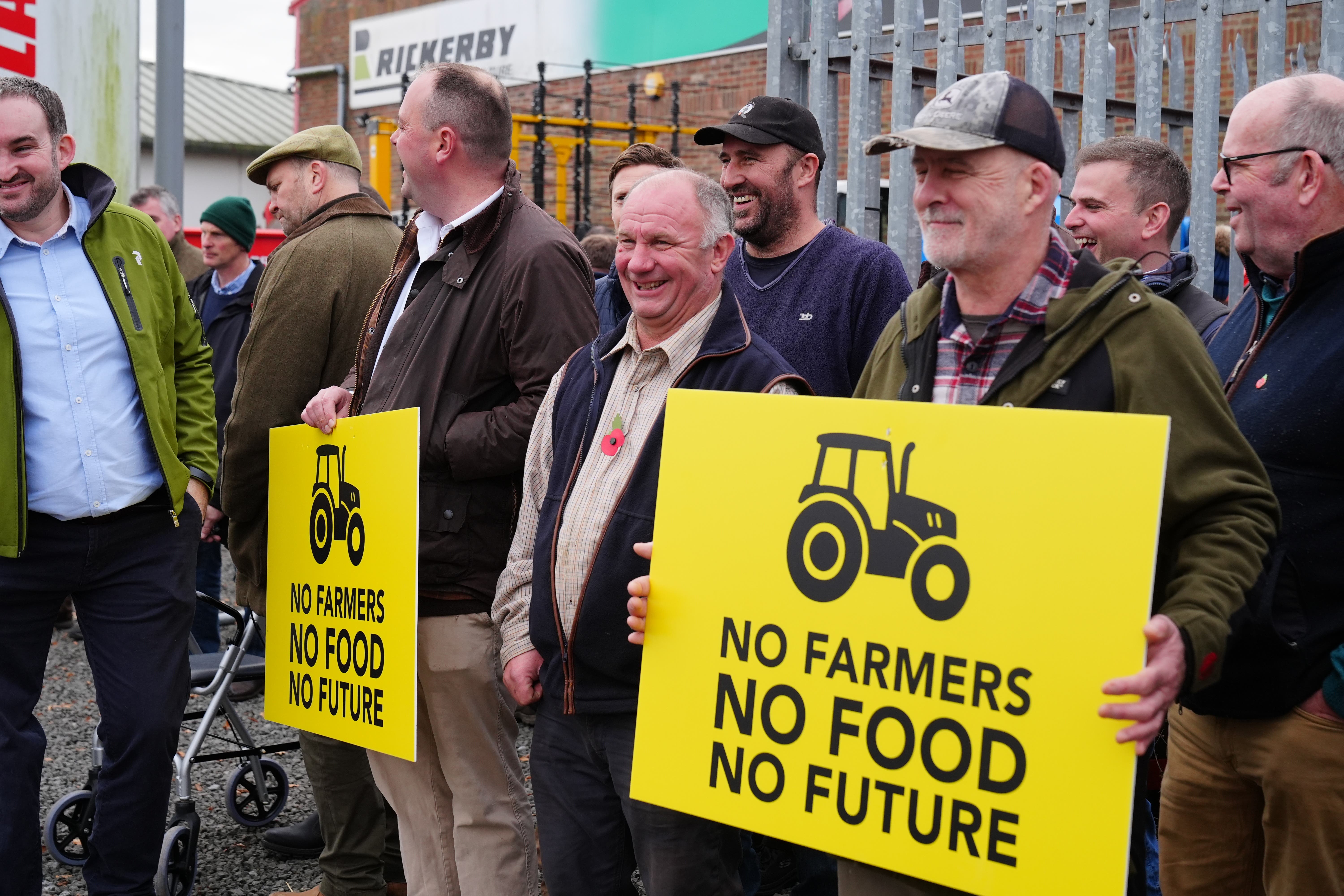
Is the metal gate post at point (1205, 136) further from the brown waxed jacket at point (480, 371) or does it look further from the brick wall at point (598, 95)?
the brick wall at point (598, 95)

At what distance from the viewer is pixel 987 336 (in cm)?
223

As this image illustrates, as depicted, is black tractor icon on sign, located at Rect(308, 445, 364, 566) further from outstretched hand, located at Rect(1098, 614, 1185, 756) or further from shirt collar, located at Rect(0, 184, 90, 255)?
outstretched hand, located at Rect(1098, 614, 1185, 756)

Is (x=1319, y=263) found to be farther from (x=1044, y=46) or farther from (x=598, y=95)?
(x=598, y=95)

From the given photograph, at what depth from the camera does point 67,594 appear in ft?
12.2

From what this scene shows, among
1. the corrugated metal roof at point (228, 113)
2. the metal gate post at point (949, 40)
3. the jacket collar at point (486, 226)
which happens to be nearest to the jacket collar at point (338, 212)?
the jacket collar at point (486, 226)

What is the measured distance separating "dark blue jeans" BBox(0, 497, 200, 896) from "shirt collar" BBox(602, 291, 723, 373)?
1.74 m

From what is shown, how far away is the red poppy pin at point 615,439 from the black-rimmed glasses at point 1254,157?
1.32 metres

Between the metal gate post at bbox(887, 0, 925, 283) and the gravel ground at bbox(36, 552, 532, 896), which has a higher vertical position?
the metal gate post at bbox(887, 0, 925, 283)

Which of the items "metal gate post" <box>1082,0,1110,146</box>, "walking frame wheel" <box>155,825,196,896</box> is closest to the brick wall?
"metal gate post" <box>1082,0,1110,146</box>

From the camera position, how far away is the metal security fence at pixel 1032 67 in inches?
159

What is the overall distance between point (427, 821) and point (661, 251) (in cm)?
167

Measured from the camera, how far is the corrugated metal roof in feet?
112

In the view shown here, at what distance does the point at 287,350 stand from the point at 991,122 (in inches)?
91.7

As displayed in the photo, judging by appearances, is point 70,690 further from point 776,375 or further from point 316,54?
point 316,54
